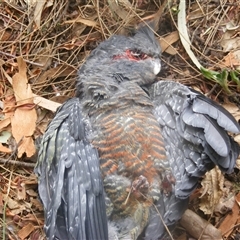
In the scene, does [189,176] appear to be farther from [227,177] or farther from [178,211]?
[227,177]

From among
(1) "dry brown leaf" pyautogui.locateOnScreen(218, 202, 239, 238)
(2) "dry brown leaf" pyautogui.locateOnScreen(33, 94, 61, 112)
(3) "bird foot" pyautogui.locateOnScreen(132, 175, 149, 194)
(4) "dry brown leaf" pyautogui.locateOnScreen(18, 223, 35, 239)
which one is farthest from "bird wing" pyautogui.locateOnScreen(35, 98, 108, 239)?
(1) "dry brown leaf" pyautogui.locateOnScreen(218, 202, 239, 238)

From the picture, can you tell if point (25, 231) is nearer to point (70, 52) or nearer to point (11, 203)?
point (11, 203)

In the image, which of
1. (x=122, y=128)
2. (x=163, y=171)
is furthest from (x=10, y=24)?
(x=163, y=171)

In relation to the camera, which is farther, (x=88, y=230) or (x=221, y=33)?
(x=221, y=33)

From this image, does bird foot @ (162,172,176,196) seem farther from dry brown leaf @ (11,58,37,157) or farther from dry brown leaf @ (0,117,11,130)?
dry brown leaf @ (0,117,11,130)

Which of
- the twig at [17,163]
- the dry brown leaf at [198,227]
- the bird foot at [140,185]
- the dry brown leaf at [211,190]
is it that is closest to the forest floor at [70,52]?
the twig at [17,163]

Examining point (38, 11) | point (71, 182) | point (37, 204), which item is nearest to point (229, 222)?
point (71, 182)
